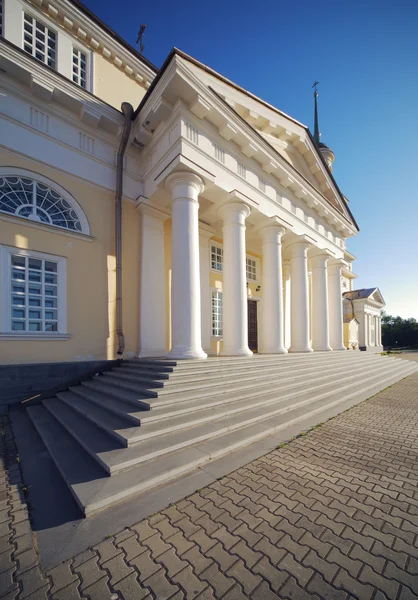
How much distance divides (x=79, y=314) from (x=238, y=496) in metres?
6.06

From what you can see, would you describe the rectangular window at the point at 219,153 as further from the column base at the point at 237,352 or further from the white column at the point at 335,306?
the white column at the point at 335,306

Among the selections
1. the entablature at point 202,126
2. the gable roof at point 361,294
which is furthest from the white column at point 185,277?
the gable roof at point 361,294

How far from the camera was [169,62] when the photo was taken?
651 centimetres

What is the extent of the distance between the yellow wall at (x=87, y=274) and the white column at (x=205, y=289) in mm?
2860

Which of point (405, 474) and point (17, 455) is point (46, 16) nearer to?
point (17, 455)

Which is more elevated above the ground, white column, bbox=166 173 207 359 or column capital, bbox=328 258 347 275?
column capital, bbox=328 258 347 275

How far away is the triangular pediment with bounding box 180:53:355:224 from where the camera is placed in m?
7.70

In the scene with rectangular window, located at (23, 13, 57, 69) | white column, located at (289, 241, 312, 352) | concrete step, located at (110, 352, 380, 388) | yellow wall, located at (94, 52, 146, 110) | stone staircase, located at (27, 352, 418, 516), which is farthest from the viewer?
white column, located at (289, 241, 312, 352)

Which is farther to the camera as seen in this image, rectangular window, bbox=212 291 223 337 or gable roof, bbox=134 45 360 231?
rectangular window, bbox=212 291 223 337

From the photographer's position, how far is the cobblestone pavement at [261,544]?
1795 millimetres

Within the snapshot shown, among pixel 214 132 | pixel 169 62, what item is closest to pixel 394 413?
pixel 214 132

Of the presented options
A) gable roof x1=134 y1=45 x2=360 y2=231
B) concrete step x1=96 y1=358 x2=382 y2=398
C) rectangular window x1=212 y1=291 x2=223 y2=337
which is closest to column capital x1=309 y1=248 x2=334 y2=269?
gable roof x1=134 y1=45 x2=360 y2=231

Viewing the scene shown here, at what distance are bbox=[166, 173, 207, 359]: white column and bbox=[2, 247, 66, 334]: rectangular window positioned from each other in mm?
2995

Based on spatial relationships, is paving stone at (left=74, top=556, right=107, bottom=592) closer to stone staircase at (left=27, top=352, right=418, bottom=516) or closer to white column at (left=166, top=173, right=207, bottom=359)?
stone staircase at (left=27, top=352, right=418, bottom=516)
